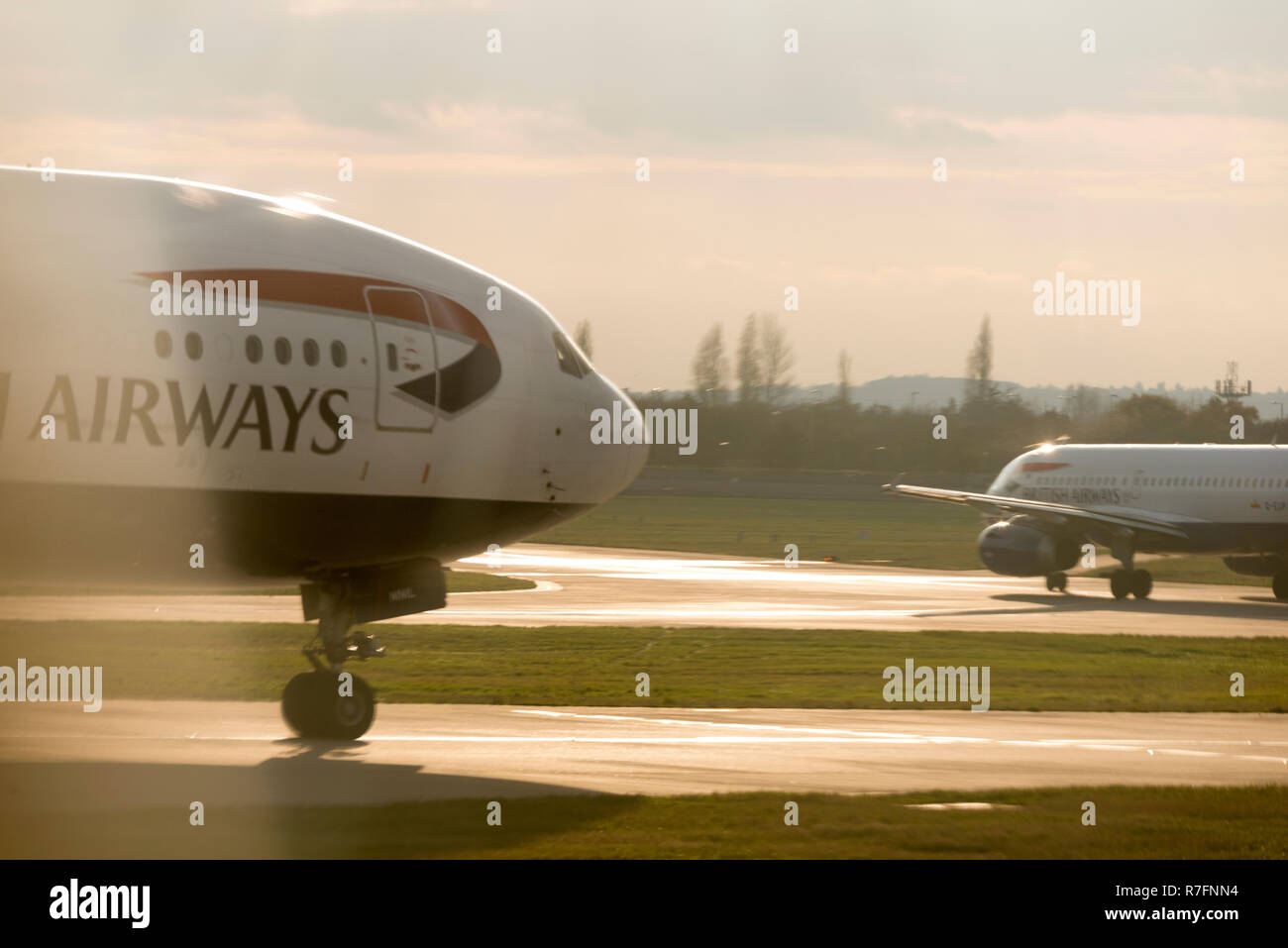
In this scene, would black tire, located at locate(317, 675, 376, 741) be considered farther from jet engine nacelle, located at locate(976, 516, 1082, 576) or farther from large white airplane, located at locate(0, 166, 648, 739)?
jet engine nacelle, located at locate(976, 516, 1082, 576)

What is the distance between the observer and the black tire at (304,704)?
55.7 ft

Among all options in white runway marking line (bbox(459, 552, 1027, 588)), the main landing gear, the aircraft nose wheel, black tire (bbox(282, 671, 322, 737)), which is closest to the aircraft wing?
the main landing gear

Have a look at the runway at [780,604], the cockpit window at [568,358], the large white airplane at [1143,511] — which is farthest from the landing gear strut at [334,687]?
the large white airplane at [1143,511]

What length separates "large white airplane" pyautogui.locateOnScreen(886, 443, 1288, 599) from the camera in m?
47.0

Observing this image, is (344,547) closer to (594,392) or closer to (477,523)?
(477,523)

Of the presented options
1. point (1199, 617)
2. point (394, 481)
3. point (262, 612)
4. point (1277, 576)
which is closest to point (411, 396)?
point (394, 481)

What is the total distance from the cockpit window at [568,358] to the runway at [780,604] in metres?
15.5

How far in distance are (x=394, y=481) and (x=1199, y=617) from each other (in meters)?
30.2

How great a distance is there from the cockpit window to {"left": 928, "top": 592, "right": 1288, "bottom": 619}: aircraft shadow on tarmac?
22.9m

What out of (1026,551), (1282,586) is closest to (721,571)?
(1026,551)

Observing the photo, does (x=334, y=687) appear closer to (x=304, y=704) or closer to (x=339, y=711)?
(x=339, y=711)

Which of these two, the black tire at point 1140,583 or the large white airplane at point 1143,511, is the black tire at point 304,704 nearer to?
the large white airplane at point 1143,511

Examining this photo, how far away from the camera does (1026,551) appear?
48.4 m

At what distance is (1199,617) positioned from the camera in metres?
40.6
